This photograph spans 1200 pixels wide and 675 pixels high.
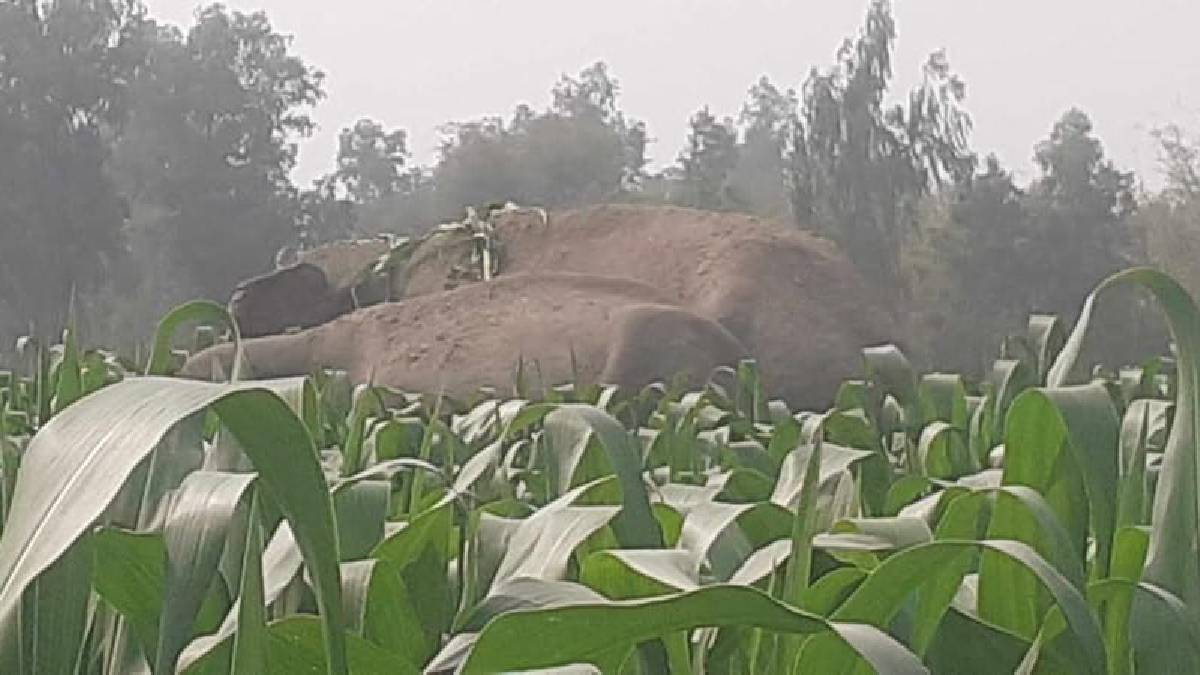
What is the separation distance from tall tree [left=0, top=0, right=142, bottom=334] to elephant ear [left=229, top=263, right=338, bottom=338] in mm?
15730

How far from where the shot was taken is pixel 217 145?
26.8 metres

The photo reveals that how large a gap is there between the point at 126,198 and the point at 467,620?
85.2 ft

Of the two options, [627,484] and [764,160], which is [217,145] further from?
[627,484]

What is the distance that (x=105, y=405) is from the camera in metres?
0.46

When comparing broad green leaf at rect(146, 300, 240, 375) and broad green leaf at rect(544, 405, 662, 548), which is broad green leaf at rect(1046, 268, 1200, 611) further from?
broad green leaf at rect(146, 300, 240, 375)

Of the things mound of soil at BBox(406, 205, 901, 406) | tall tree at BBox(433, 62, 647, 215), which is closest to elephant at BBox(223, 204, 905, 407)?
mound of soil at BBox(406, 205, 901, 406)

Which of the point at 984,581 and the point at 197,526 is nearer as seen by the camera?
the point at 197,526

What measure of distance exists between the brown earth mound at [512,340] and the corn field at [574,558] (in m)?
2.99

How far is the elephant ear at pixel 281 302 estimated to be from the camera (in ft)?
19.7

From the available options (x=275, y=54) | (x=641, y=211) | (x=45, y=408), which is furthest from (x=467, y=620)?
(x=275, y=54)

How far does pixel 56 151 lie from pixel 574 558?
78.5ft

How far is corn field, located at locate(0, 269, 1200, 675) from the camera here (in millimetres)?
535

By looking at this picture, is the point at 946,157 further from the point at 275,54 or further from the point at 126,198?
the point at 275,54

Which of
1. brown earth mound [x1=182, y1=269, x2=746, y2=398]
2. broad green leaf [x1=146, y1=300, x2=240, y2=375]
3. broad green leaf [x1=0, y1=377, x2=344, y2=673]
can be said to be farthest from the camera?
brown earth mound [x1=182, y1=269, x2=746, y2=398]
